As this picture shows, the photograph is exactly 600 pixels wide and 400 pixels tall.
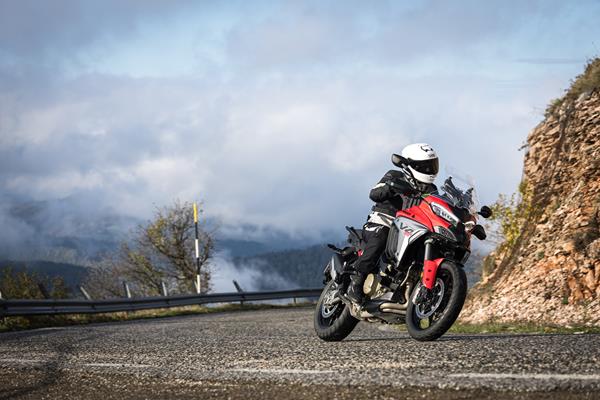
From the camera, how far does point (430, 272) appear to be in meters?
7.54

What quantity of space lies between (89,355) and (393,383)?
14.0 feet

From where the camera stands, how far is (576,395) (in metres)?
4.49

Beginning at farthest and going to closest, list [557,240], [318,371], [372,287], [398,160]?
[557,240]
[372,287]
[398,160]
[318,371]

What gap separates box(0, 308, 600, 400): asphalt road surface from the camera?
4.86 meters

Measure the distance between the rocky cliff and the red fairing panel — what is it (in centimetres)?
533

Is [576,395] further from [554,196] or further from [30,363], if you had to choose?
[554,196]

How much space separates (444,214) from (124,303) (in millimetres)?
17133

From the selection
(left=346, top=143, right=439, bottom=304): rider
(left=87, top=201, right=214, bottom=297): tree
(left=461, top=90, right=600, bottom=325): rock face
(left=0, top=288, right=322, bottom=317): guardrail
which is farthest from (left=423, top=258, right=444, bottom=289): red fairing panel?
(left=87, top=201, right=214, bottom=297): tree

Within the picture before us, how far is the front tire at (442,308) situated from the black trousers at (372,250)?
33.9 inches

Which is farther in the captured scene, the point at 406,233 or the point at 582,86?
the point at 582,86

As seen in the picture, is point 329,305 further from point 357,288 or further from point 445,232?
point 445,232

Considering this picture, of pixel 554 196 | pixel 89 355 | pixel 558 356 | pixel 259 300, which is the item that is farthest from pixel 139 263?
pixel 558 356

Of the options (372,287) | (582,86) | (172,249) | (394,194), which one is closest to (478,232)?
(394,194)

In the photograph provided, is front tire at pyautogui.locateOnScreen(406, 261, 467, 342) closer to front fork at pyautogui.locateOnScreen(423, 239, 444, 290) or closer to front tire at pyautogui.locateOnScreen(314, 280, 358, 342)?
front fork at pyautogui.locateOnScreen(423, 239, 444, 290)
